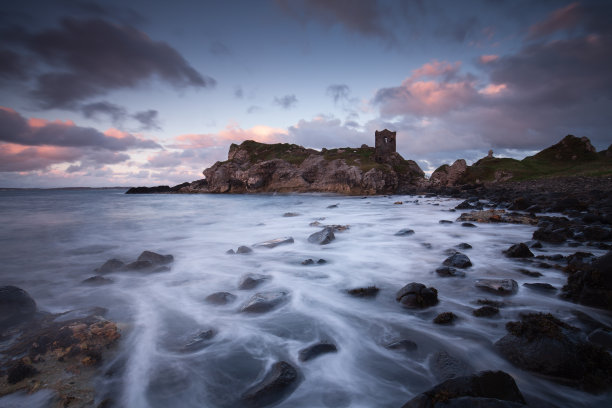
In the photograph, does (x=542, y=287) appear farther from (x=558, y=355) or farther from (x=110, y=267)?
(x=110, y=267)

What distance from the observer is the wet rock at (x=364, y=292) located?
5071 millimetres

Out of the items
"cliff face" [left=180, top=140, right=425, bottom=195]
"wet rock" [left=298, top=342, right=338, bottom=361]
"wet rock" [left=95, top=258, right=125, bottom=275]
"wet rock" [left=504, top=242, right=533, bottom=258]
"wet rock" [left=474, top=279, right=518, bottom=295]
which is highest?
"cliff face" [left=180, top=140, right=425, bottom=195]

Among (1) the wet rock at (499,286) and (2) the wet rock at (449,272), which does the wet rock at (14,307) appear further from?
(1) the wet rock at (499,286)

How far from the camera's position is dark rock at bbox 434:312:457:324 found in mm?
3789

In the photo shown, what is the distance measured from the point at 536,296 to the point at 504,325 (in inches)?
51.5

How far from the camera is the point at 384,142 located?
219ft

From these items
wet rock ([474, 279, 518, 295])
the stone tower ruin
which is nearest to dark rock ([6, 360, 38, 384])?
wet rock ([474, 279, 518, 295])

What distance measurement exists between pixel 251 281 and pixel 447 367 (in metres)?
3.93

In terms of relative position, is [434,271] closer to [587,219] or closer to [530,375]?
[530,375]

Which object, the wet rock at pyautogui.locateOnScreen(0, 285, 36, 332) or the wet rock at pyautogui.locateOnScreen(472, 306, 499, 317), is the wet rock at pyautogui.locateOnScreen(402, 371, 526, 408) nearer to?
the wet rock at pyautogui.locateOnScreen(472, 306, 499, 317)

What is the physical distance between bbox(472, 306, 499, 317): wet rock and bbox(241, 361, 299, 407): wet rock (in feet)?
9.35

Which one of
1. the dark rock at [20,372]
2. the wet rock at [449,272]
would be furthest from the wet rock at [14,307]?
the wet rock at [449,272]

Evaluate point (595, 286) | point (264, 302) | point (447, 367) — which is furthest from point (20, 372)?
point (595, 286)

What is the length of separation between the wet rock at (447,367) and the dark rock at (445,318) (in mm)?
725
